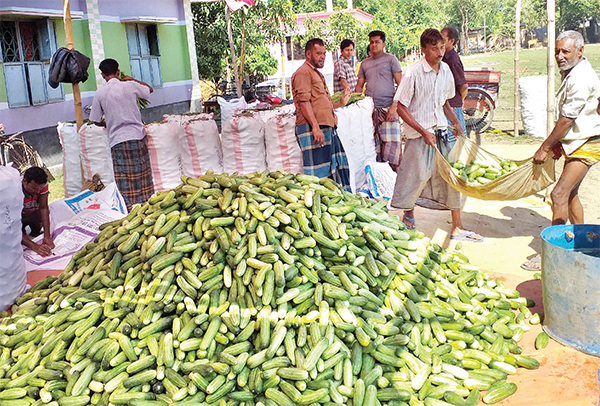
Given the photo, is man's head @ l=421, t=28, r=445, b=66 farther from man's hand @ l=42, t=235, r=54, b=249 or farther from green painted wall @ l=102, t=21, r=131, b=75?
green painted wall @ l=102, t=21, r=131, b=75

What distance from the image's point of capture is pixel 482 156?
5832 mm

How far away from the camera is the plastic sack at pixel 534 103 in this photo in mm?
10117

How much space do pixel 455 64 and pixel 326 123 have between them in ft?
7.07

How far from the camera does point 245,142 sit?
6.67 m

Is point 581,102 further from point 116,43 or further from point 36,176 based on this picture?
point 116,43

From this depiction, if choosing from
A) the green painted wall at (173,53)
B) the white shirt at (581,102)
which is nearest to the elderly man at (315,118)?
the white shirt at (581,102)

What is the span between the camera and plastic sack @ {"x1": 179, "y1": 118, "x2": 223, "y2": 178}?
6.91 m

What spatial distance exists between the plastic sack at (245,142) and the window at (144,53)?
7530 millimetres


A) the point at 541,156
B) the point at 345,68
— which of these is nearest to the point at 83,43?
the point at 345,68

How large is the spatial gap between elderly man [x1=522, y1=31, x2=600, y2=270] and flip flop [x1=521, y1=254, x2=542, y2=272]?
0.48 m

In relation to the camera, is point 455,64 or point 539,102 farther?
point 539,102

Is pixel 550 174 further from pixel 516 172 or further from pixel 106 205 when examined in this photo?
pixel 106 205

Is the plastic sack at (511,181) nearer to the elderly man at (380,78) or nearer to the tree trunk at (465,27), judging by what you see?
the elderly man at (380,78)

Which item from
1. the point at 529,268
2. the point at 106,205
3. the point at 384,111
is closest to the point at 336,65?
the point at 384,111
